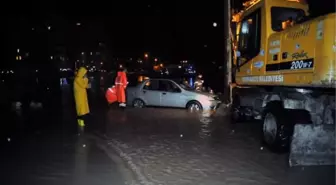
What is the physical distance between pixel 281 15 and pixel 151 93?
962cm

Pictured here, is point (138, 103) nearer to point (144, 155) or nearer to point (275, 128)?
point (144, 155)

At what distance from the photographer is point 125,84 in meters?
18.7

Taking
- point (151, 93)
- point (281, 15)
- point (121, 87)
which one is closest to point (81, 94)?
point (121, 87)

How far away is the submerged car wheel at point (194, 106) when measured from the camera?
60.7 ft

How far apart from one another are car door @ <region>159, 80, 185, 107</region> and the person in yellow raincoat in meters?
6.12

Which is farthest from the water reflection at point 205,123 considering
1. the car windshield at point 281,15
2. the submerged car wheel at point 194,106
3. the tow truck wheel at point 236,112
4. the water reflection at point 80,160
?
the car windshield at point 281,15

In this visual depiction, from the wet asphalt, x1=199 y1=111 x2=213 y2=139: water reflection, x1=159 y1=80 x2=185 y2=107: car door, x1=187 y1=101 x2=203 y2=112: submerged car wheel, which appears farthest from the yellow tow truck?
x1=159 y1=80 x2=185 y2=107: car door

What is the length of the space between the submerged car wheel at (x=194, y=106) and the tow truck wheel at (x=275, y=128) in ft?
26.1

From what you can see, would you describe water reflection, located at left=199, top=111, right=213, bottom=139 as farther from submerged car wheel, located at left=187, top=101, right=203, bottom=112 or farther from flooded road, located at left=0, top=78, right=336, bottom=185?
submerged car wheel, located at left=187, top=101, right=203, bottom=112

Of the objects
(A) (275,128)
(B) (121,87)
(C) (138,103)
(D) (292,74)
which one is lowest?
(A) (275,128)

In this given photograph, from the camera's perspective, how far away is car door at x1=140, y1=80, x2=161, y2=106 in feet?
63.1

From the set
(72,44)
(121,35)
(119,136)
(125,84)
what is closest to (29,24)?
(121,35)

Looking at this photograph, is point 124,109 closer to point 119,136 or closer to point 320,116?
point 119,136

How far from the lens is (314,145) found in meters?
8.62
